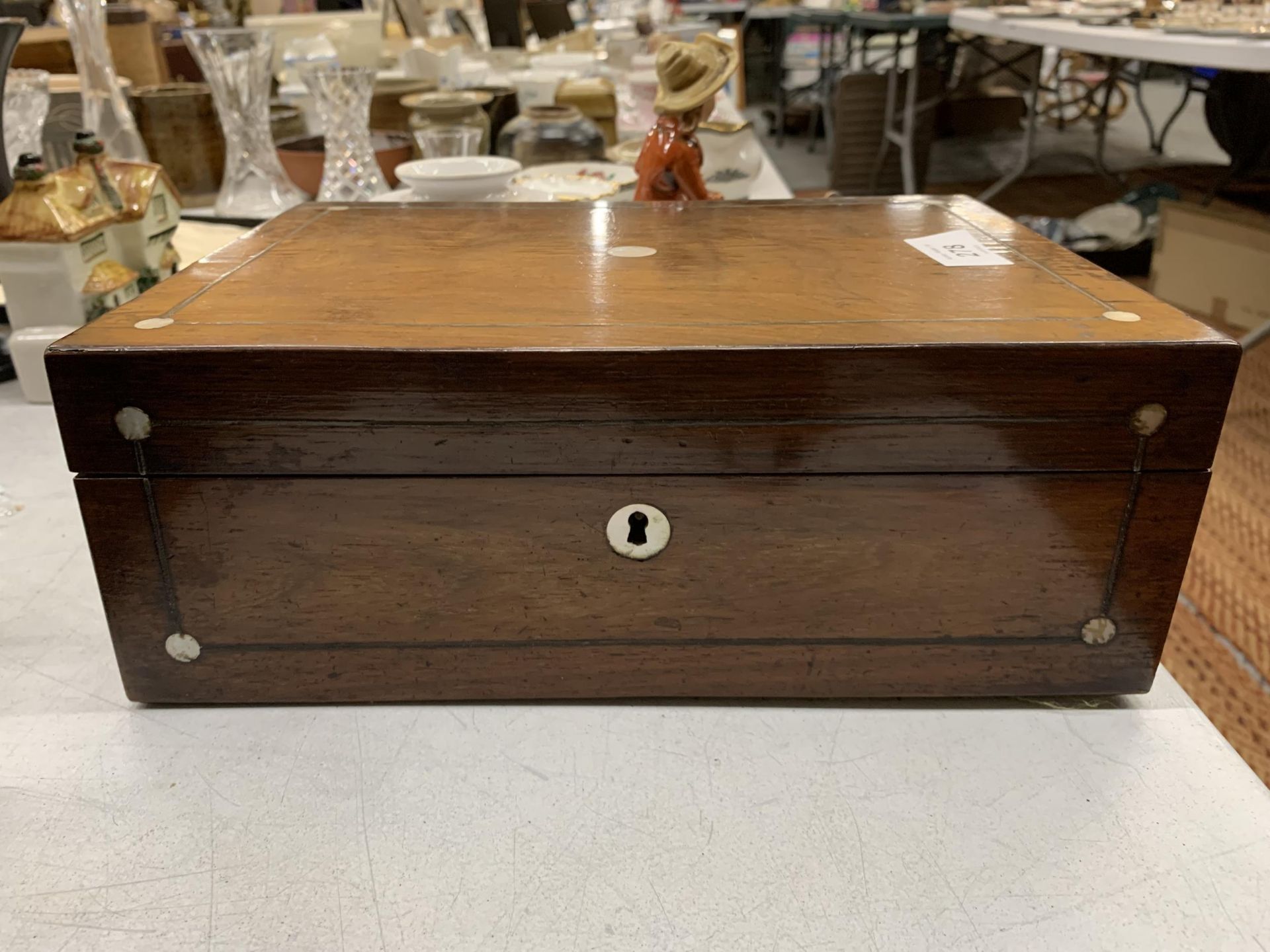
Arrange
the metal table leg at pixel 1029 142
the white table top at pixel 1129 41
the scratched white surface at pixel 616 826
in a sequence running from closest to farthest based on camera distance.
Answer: the scratched white surface at pixel 616 826
the white table top at pixel 1129 41
the metal table leg at pixel 1029 142

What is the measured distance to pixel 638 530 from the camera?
0.55 m

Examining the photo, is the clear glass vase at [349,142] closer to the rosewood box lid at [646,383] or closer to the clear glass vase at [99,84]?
the clear glass vase at [99,84]

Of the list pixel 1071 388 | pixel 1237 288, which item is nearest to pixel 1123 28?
pixel 1237 288

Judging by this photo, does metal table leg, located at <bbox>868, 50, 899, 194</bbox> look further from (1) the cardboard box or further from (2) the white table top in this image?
(1) the cardboard box

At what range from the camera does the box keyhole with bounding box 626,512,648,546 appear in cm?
55

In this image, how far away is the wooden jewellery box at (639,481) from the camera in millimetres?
506

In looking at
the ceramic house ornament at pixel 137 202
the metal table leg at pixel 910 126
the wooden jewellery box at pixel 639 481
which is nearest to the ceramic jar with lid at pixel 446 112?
the ceramic house ornament at pixel 137 202

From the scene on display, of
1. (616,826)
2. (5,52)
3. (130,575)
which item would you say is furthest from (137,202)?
(616,826)

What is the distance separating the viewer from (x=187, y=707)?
0.58 metres

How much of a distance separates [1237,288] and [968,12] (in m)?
1.58

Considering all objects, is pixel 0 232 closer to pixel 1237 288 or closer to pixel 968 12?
pixel 1237 288

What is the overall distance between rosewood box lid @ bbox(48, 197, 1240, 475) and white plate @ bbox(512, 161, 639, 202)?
510 millimetres

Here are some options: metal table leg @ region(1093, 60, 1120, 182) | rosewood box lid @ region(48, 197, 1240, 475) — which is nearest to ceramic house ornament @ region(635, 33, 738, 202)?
rosewood box lid @ region(48, 197, 1240, 475)

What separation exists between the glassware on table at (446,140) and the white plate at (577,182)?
0.07 m
